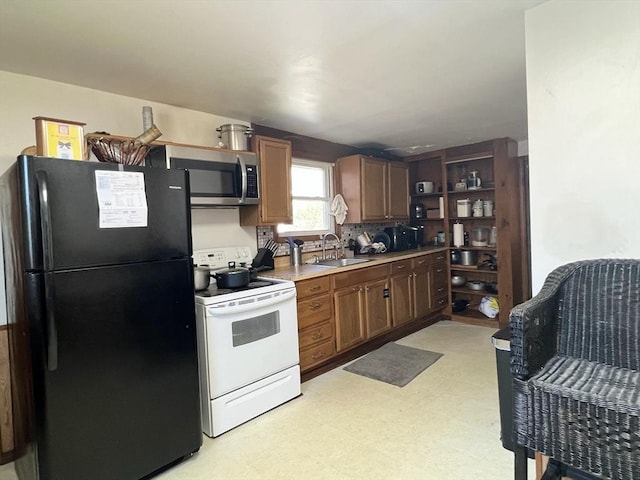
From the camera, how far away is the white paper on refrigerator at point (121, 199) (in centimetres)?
171

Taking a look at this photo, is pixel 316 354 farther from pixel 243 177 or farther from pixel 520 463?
pixel 520 463

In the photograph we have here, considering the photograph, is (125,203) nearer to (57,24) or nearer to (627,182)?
(57,24)

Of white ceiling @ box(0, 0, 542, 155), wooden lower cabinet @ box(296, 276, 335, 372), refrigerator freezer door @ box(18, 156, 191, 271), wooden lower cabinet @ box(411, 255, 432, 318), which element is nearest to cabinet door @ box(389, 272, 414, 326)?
wooden lower cabinet @ box(411, 255, 432, 318)

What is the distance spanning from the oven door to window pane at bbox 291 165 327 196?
5.16 feet

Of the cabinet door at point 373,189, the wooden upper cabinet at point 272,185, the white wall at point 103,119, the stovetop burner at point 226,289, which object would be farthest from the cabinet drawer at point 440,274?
the stovetop burner at point 226,289

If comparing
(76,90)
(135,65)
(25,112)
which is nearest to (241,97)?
(135,65)

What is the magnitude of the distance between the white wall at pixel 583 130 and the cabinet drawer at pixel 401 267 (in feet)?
7.00

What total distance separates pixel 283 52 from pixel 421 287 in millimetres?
3124

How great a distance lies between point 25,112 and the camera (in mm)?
2197

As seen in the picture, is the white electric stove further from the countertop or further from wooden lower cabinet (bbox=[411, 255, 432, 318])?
wooden lower cabinet (bbox=[411, 255, 432, 318])

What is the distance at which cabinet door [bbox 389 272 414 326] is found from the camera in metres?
3.89

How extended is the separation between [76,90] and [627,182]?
10.1ft

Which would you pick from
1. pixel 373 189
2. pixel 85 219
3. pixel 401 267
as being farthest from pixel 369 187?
pixel 85 219

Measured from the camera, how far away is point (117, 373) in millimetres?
1749
